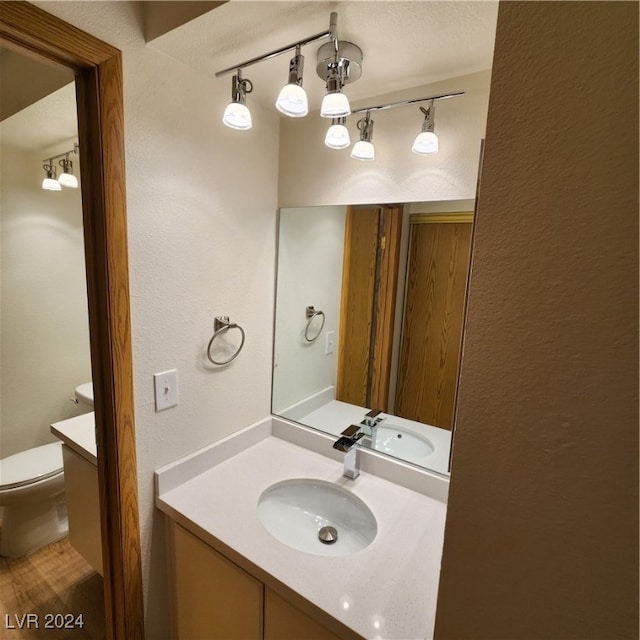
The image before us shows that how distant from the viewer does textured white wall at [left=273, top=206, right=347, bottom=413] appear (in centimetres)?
148

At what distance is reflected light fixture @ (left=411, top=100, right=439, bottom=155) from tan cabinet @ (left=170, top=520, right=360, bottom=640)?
4.04 feet

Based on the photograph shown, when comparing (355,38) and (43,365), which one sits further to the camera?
(43,365)

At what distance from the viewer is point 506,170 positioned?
39 centimetres

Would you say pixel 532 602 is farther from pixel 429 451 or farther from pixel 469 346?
pixel 429 451

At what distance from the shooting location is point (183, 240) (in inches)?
44.1

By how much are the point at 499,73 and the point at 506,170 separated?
0.34ft

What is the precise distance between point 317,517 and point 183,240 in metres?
1.05

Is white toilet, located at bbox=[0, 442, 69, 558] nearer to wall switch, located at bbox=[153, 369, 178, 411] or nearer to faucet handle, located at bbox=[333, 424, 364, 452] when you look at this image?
wall switch, located at bbox=[153, 369, 178, 411]

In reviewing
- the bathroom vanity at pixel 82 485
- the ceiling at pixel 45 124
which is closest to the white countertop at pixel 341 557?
the bathroom vanity at pixel 82 485

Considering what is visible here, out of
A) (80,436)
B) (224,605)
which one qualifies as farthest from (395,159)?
(80,436)

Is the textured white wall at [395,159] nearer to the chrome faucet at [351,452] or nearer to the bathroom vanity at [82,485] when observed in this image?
the chrome faucet at [351,452]

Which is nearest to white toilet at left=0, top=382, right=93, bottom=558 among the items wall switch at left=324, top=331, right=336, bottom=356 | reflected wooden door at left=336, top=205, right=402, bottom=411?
wall switch at left=324, top=331, right=336, bottom=356

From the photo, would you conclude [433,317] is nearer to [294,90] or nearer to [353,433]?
[353,433]

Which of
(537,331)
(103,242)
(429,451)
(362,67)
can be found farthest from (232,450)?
(362,67)
